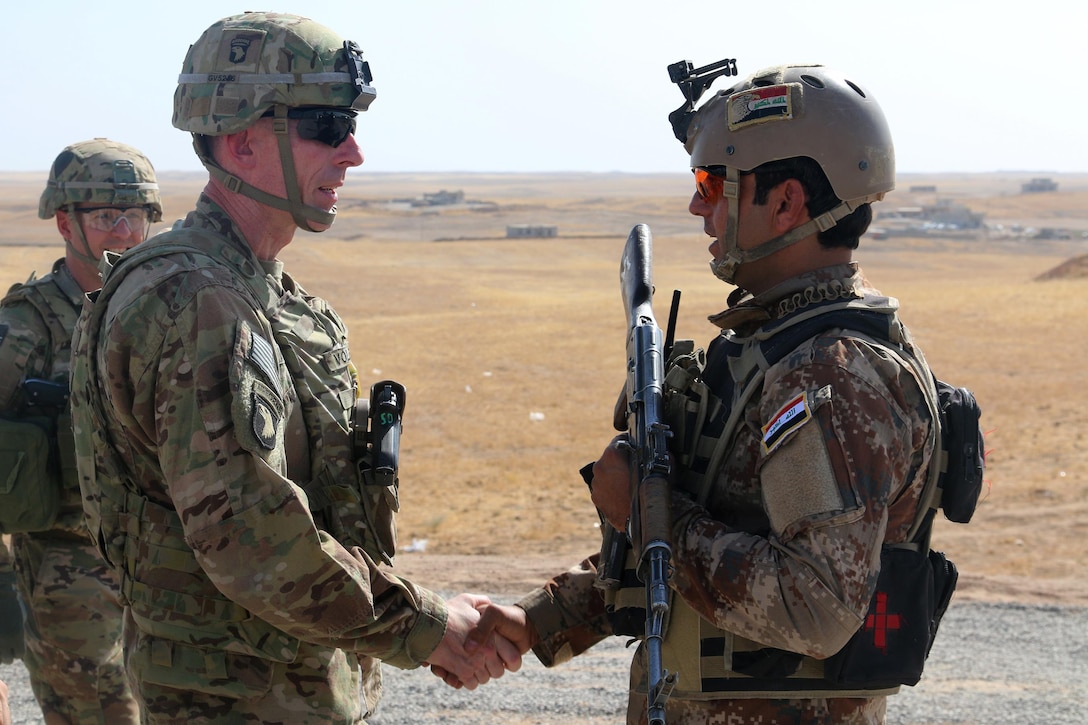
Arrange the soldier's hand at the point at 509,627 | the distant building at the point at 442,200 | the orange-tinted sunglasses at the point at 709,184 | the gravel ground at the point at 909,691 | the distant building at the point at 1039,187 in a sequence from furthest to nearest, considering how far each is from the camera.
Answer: the distant building at the point at 1039,187 → the distant building at the point at 442,200 → the gravel ground at the point at 909,691 → the soldier's hand at the point at 509,627 → the orange-tinted sunglasses at the point at 709,184

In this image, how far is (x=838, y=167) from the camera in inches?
128

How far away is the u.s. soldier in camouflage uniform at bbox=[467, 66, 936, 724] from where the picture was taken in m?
2.81

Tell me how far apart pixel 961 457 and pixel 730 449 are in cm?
62

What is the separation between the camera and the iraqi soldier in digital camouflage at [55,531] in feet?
17.1

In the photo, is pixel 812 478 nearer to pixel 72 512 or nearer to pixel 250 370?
pixel 250 370

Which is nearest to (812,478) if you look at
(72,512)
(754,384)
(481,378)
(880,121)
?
(754,384)

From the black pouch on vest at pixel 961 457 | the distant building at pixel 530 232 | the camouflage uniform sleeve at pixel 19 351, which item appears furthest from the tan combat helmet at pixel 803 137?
the distant building at pixel 530 232

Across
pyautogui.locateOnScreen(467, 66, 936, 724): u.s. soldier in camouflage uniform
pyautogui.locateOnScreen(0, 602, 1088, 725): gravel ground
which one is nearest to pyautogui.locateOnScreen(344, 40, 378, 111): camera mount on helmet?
pyautogui.locateOnScreen(467, 66, 936, 724): u.s. soldier in camouflage uniform

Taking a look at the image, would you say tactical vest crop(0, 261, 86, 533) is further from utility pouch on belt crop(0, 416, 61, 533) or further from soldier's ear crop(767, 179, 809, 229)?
soldier's ear crop(767, 179, 809, 229)

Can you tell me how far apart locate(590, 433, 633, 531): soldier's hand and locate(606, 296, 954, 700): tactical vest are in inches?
6.0

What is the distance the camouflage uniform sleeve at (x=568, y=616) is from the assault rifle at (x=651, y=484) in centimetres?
61

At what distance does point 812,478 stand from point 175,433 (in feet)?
5.55

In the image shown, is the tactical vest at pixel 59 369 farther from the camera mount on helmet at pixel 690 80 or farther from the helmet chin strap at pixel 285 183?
the camera mount on helmet at pixel 690 80

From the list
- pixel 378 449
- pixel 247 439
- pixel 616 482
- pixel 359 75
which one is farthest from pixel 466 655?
pixel 359 75
